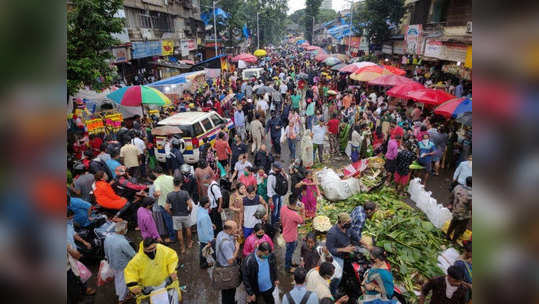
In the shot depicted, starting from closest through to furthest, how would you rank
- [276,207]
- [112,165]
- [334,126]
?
[276,207] < [112,165] < [334,126]

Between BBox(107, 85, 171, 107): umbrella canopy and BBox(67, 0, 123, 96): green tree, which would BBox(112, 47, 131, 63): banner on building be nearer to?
BBox(107, 85, 171, 107): umbrella canopy

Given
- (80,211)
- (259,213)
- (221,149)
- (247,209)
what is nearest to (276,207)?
(247,209)

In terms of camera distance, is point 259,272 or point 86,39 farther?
point 86,39

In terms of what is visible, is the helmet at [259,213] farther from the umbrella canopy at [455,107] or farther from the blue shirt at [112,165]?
the umbrella canopy at [455,107]

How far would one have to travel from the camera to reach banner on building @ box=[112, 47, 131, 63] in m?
17.6

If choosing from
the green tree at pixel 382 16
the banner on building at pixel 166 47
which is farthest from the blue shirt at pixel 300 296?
the banner on building at pixel 166 47

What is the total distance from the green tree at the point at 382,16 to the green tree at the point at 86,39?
60.3 feet

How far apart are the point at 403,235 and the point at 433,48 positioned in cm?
1325

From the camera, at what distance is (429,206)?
752 cm

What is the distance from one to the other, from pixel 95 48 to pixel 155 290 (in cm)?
773

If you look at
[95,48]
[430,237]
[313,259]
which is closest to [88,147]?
[95,48]

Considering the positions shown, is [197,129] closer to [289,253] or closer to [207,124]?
[207,124]
